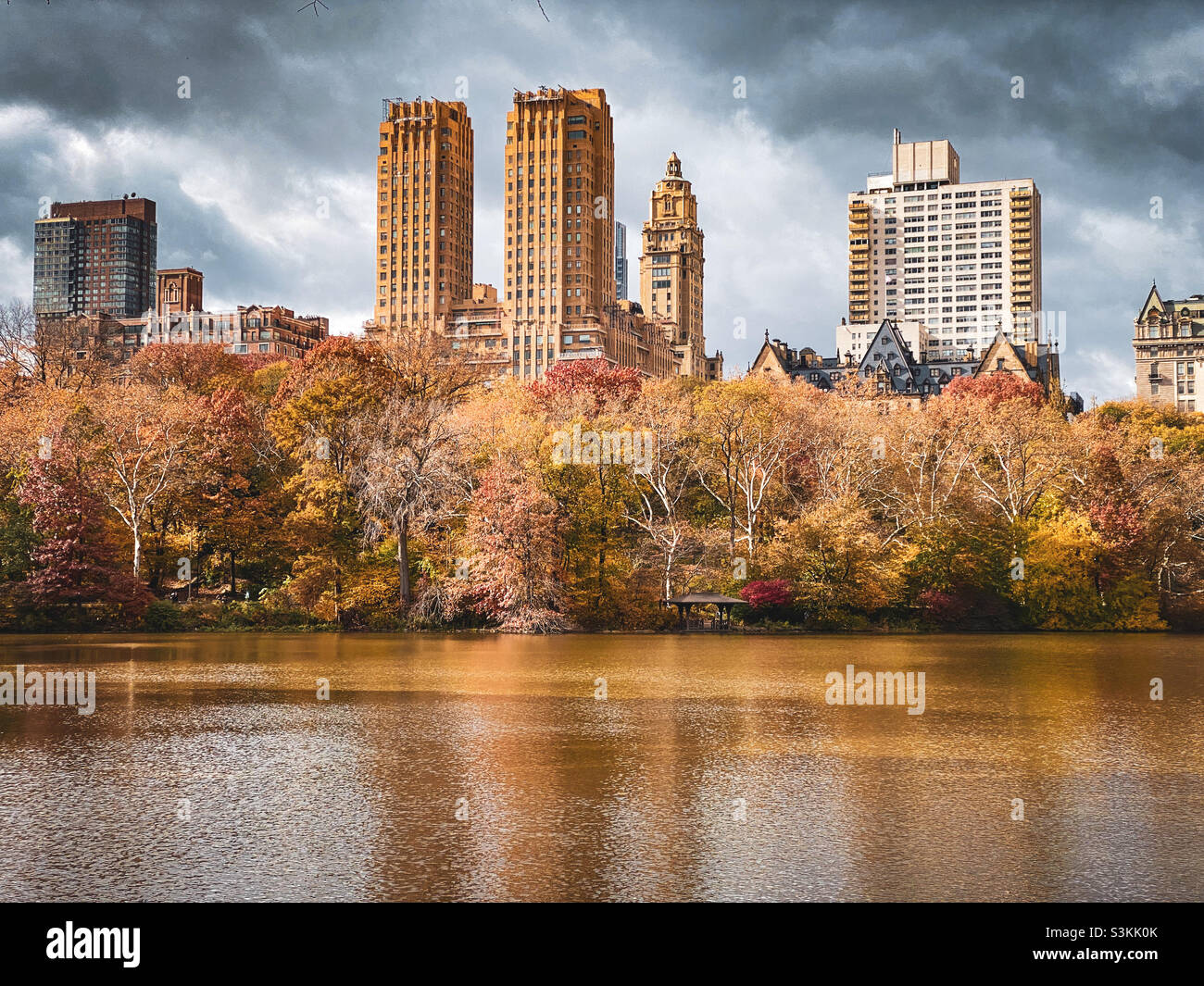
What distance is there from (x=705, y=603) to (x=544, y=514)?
9231 millimetres

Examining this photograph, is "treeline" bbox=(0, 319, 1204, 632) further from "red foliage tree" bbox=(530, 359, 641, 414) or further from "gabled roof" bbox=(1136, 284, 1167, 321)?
"gabled roof" bbox=(1136, 284, 1167, 321)

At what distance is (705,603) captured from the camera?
187 feet

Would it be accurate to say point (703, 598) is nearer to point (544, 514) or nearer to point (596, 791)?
point (544, 514)

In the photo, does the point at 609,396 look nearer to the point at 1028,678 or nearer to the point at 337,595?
the point at 337,595

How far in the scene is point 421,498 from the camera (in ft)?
174

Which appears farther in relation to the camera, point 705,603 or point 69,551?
point 705,603

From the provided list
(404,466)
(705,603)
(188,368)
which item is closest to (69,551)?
(404,466)

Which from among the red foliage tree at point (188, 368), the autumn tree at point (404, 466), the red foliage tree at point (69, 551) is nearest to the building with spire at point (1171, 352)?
the red foliage tree at point (188, 368)

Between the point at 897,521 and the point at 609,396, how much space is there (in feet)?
66.2

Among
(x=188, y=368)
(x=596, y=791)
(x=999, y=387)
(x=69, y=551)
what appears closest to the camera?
(x=596, y=791)

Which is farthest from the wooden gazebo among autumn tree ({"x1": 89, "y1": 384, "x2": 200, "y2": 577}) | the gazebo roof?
autumn tree ({"x1": 89, "y1": 384, "x2": 200, "y2": 577})

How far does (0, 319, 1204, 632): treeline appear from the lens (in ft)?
174

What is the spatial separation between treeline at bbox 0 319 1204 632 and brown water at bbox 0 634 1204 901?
21.4 meters
